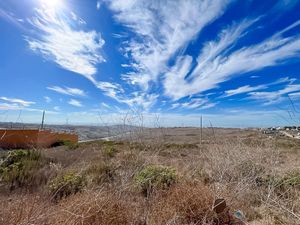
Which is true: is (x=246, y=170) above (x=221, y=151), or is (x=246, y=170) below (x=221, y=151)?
below

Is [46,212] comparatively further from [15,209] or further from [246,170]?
[246,170]

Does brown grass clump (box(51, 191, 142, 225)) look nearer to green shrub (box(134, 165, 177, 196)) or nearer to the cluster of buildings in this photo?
green shrub (box(134, 165, 177, 196))

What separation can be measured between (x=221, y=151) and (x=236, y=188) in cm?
302

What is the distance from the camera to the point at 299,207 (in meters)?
4.97

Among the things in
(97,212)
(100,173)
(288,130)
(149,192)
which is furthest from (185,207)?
(288,130)

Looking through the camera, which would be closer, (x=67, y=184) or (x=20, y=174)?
(x=67, y=184)

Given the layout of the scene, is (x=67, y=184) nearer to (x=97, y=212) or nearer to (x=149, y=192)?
(x=149, y=192)

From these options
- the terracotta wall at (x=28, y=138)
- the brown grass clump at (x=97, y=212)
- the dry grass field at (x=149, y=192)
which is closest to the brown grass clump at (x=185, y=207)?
the dry grass field at (x=149, y=192)

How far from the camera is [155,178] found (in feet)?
20.6

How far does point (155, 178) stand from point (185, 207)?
2.00 metres

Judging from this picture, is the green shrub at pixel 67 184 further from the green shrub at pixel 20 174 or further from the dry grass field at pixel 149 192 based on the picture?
the green shrub at pixel 20 174

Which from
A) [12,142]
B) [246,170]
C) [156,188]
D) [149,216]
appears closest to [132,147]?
[156,188]

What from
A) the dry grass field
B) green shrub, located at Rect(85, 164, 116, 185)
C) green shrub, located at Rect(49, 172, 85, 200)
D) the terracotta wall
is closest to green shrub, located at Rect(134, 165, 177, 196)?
the dry grass field

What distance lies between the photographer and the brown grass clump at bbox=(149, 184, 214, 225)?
4113 mm
